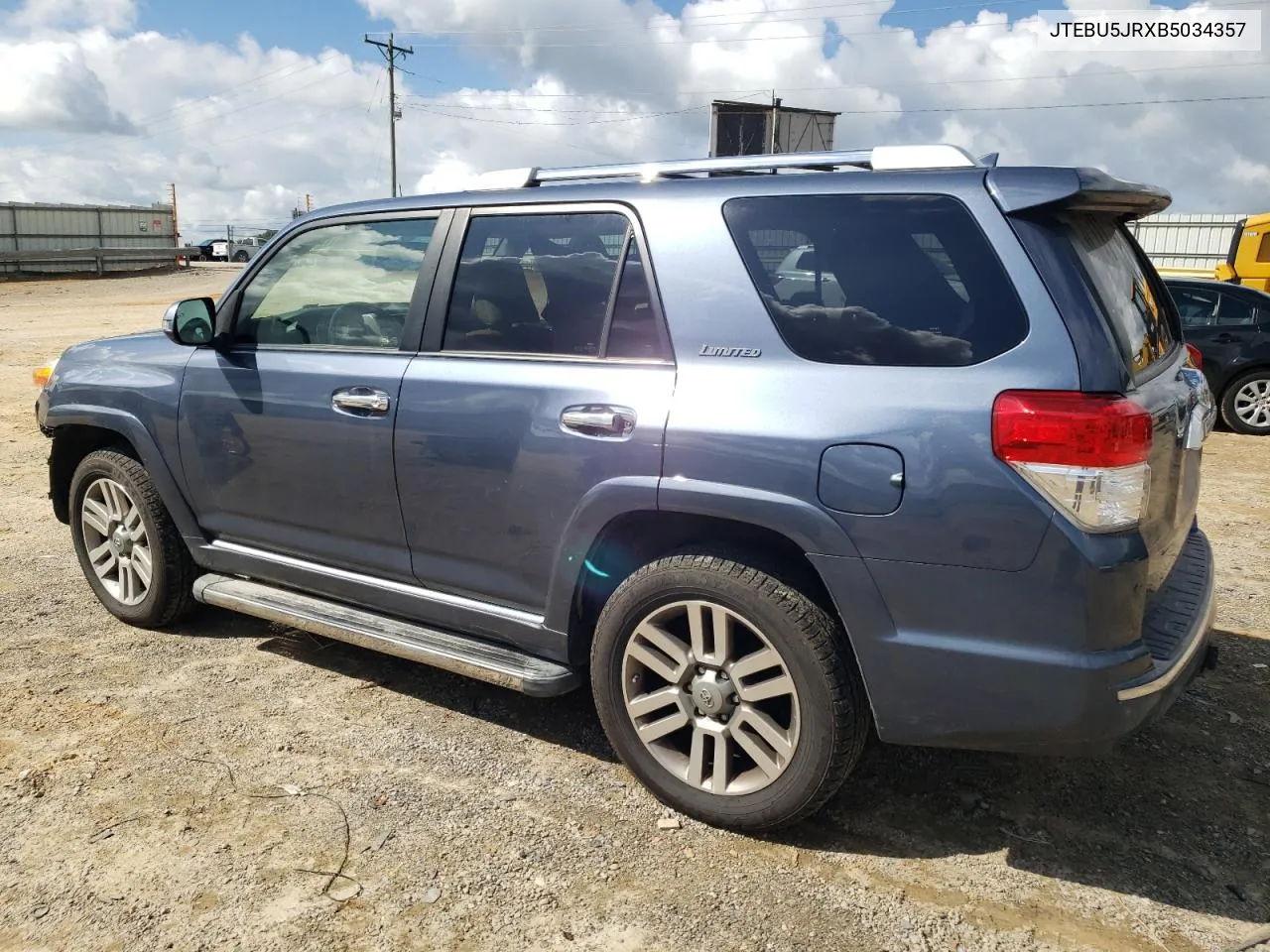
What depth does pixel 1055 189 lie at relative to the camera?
8.31 ft

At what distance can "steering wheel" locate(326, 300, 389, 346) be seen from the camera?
12.2ft

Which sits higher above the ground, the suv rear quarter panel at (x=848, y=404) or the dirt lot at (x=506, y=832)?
the suv rear quarter panel at (x=848, y=404)

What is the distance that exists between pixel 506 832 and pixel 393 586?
3.48 feet

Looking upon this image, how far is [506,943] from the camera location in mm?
2518

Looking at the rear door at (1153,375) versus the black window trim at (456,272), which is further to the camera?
the black window trim at (456,272)

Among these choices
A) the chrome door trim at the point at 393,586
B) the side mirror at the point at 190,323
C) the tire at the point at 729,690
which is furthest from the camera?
the side mirror at the point at 190,323

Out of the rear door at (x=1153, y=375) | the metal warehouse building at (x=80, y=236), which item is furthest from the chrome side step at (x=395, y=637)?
the metal warehouse building at (x=80, y=236)

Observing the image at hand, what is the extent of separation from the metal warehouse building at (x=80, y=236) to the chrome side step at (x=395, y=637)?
1356 inches

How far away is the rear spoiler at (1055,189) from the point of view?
2.54m

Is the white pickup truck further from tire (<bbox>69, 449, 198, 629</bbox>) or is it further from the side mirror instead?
the side mirror

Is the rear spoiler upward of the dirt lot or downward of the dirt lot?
upward

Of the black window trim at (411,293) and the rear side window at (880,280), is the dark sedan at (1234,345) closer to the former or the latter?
the rear side window at (880,280)

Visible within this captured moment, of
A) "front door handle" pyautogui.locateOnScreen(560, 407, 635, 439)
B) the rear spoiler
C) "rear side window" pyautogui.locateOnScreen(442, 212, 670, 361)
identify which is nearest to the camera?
the rear spoiler

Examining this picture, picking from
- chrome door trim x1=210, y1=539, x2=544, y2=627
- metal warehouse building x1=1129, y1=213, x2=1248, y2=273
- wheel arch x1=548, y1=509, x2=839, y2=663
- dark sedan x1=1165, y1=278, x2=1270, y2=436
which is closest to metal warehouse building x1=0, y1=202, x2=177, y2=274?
metal warehouse building x1=1129, y1=213, x2=1248, y2=273
